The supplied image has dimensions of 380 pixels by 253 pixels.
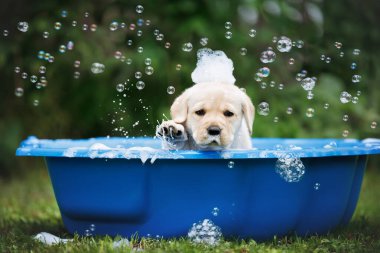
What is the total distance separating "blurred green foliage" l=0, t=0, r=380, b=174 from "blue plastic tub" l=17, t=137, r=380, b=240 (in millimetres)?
2604

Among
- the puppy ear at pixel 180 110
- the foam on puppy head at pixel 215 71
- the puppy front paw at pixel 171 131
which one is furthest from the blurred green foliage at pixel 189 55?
the puppy front paw at pixel 171 131

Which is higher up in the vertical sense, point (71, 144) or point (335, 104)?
point (335, 104)

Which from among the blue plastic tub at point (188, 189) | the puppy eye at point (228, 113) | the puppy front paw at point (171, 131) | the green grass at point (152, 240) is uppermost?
the puppy eye at point (228, 113)

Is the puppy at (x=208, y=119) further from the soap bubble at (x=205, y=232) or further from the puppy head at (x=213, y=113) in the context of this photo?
the soap bubble at (x=205, y=232)

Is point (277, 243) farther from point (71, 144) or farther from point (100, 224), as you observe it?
point (71, 144)

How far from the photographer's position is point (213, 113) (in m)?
→ 3.51

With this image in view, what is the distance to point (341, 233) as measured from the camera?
154 inches

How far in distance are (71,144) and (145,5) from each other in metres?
2.18

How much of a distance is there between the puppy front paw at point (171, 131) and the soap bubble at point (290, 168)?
21.7 inches

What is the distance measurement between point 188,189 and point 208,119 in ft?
1.25

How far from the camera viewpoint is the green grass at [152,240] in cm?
332

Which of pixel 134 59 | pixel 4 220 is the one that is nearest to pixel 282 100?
pixel 134 59


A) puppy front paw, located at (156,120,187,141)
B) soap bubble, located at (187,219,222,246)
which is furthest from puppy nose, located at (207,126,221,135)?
soap bubble, located at (187,219,222,246)

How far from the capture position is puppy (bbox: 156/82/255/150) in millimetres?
3383
